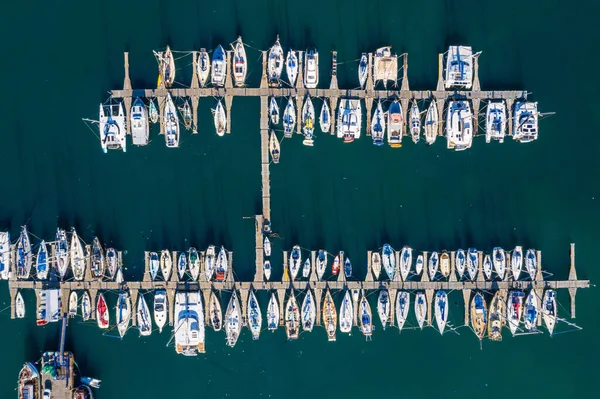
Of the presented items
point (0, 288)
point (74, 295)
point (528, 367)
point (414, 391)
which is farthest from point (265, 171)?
point (528, 367)

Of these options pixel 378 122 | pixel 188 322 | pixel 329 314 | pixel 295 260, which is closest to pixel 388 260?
pixel 329 314

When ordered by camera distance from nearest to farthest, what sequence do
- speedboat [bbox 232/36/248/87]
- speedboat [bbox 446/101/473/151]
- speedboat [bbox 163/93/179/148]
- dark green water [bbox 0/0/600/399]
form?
speedboat [bbox 446/101/473/151]
speedboat [bbox 163/93/179/148]
speedboat [bbox 232/36/248/87]
dark green water [bbox 0/0/600/399]

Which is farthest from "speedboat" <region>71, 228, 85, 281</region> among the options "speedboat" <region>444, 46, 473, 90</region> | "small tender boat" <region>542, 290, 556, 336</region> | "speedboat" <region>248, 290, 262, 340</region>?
"small tender boat" <region>542, 290, 556, 336</region>

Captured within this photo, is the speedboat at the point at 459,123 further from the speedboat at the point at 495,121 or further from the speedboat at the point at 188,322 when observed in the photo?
the speedboat at the point at 188,322

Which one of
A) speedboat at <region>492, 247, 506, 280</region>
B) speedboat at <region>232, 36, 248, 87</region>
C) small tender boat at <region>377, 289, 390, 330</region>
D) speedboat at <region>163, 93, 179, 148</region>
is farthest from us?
small tender boat at <region>377, 289, 390, 330</region>

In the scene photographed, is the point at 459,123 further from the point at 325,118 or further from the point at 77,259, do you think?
the point at 77,259

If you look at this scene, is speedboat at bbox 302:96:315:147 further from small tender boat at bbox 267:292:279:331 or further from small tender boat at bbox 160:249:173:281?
small tender boat at bbox 160:249:173:281
